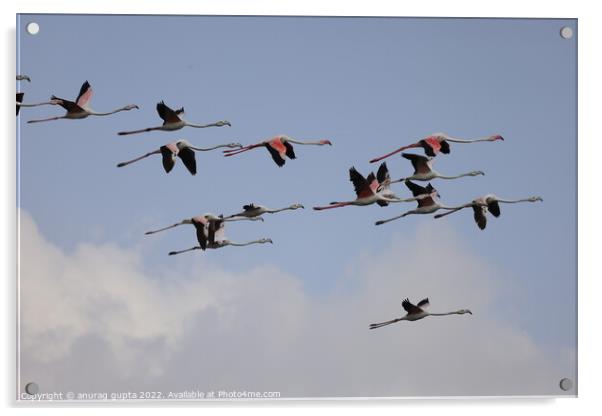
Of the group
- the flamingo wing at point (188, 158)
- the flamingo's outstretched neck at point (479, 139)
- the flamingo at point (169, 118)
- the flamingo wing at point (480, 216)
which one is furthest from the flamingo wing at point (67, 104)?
the flamingo wing at point (480, 216)

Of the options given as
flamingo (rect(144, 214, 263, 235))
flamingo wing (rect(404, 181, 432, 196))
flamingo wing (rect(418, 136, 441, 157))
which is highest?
flamingo wing (rect(418, 136, 441, 157))

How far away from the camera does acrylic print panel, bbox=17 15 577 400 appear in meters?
2.66

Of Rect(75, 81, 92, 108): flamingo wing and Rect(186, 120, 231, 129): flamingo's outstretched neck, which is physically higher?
Rect(75, 81, 92, 108): flamingo wing

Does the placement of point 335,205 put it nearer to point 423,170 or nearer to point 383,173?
point 383,173

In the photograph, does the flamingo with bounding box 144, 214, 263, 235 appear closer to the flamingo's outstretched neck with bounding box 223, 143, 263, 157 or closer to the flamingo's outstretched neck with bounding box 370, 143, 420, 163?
the flamingo's outstretched neck with bounding box 223, 143, 263, 157

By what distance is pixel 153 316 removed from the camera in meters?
2.66

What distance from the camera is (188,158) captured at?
2721 millimetres

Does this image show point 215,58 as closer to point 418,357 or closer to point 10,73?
point 10,73

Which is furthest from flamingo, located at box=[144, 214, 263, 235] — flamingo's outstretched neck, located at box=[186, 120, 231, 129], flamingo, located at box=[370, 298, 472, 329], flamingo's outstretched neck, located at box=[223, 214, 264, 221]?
flamingo, located at box=[370, 298, 472, 329]

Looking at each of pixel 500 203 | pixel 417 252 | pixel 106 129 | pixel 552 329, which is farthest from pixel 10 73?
pixel 552 329

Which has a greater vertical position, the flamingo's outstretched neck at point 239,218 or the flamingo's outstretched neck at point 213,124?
the flamingo's outstretched neck at point 213,124

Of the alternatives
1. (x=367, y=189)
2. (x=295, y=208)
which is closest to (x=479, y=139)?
(x=367, y=189)

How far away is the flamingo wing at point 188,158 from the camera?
2713mm

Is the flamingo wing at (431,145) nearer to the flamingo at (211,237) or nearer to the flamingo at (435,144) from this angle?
the flamingo at (435,144)
